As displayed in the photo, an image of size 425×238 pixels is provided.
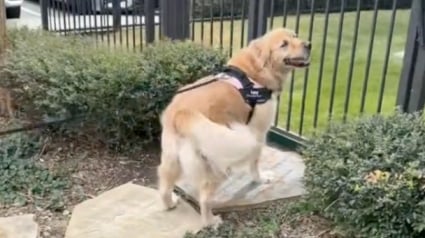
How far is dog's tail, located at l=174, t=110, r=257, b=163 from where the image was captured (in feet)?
9.39

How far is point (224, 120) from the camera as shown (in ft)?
10.3

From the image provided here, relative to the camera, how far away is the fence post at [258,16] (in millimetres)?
4391

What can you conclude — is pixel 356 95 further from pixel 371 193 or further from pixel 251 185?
pixel 371 193

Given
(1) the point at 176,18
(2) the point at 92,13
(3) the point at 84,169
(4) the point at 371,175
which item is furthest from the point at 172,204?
(2) the point at 92,13

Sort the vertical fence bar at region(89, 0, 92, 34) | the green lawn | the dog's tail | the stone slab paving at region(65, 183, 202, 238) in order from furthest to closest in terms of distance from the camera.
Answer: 1. the vertical fence bar at region(89, 0, 92, 34)
2. the green lawn
3. the stone slab paving at region(65, 183, 202, 238)
4. the dog's tail

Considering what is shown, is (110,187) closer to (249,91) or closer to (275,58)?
(249,91)

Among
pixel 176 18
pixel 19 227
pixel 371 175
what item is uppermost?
pixel 176 18

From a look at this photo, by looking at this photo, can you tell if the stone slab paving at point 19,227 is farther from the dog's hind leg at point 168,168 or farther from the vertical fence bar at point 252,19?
the vertical fence bar at point 252,19

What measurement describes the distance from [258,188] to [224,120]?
66 cm

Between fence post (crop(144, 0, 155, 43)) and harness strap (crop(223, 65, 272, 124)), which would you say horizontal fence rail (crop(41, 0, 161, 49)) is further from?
harness strap (crop(223, 65, 272, 124))

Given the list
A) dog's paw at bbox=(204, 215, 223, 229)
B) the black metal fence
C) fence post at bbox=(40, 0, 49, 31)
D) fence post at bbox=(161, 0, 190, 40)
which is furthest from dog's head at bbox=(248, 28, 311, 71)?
fence post at bbox=(40, 0, 49, 31)

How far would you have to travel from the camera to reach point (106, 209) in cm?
Answer: 341

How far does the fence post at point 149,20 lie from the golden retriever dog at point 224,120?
2319 millimetres

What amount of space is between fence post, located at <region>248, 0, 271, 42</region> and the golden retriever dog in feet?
3.31
